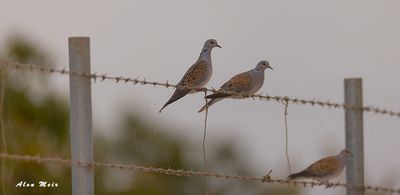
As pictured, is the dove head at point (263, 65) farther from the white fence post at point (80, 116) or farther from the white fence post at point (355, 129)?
the white fence post at point (80, 116)

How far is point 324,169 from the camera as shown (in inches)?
375

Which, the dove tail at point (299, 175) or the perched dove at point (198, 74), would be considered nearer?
the dove tail at point (299, 175)

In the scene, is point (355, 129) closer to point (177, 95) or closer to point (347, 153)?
point (347, 153)

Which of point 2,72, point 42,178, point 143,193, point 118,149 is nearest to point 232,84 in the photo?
point 2,72

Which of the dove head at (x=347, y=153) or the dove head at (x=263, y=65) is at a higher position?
the dove head at (x=263, y=65)

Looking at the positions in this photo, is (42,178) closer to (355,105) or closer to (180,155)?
(180,155)

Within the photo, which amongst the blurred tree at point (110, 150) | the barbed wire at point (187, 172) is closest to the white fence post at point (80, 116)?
the barbed wire at point (187, 172)

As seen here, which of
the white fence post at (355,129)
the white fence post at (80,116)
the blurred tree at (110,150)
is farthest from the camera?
the blurred tree at (110,150)

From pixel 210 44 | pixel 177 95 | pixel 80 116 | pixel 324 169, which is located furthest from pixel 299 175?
pixel 210 44

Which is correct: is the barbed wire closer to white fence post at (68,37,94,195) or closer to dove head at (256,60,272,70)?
white fence post at (68,37,94,195)

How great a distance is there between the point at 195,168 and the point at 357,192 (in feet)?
51.1

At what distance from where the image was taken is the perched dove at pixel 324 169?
9.10 meters

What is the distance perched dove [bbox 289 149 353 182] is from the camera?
29.9 ft

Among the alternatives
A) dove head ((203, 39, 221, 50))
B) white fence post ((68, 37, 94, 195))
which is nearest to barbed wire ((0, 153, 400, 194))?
white fence post ((68, 37, 94, 195))
